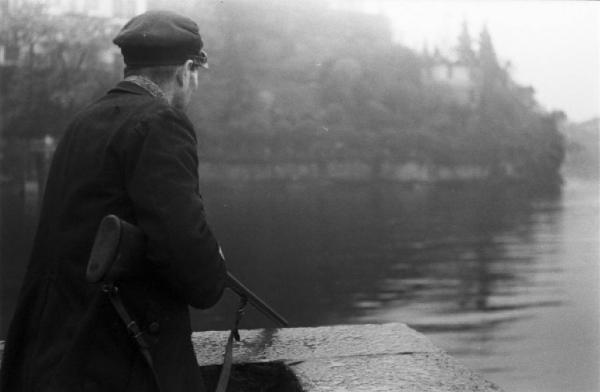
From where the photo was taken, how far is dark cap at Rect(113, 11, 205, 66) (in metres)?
1.69

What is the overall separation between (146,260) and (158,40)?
485 mm

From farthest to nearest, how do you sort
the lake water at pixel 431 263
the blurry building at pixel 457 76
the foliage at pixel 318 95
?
Answer: the blurry building at pixel 457 76 → the foliage at pixel 318 95 → the lake water at pixel 431 263

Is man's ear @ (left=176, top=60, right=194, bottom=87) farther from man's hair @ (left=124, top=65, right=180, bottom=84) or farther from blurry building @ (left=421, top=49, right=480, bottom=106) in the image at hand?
blurry building @ (left=421, top=49, right=480, bottom=106)

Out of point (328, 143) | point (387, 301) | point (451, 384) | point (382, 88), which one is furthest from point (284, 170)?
point (451, 384)

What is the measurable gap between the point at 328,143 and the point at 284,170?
6.98 feet

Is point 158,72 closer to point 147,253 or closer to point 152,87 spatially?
point 152,87

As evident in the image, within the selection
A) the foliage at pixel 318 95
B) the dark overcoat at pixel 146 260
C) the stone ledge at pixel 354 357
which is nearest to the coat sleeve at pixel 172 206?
the dark overcoat at pixel 146 260

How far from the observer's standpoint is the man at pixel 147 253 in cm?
151

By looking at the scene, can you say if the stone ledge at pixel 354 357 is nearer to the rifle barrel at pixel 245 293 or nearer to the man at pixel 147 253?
the rifle barrel at pixel 245 293

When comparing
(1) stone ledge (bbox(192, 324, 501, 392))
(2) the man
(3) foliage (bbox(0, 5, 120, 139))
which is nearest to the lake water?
(3) foliage (bbox(0, 5, 120, 139))

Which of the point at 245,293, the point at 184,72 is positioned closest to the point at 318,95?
the point at 245,293

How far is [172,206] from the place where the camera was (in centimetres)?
149

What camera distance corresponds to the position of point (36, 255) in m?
1.66

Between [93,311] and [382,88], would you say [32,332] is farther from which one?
[382,88]
